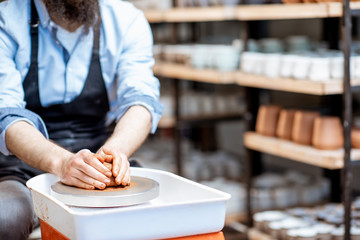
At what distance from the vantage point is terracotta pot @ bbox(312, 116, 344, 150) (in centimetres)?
301

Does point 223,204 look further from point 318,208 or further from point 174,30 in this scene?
point 174,30

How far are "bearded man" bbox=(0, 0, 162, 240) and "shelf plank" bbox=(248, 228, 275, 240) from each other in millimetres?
1362

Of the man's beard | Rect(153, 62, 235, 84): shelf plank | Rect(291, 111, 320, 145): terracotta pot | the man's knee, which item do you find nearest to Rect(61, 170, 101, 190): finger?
the man's knee

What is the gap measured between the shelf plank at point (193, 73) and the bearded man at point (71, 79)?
4.56ft

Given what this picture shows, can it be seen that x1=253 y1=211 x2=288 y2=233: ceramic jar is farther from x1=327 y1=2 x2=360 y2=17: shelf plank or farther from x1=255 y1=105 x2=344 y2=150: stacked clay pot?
x1=327 y1=2 x2=360 y2=17: shelf plank

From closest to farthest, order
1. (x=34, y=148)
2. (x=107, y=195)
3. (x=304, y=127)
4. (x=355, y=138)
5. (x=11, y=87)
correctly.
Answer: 1. (x=107, y=195)
2. (x=34, y=148)
3. (x=11, y=87)
4. (x=355, y=138)
5. (x=304, y=127)

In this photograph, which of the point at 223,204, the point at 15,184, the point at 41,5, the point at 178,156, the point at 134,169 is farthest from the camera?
the point at 178,156

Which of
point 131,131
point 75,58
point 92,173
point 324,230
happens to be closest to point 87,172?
point 92,173

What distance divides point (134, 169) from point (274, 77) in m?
1.63

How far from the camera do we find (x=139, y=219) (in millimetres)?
1444

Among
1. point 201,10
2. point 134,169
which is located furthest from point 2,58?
point 201,10

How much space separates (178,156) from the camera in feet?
14.7

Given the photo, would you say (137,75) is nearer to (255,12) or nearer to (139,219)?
(139,219)

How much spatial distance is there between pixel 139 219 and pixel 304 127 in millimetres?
1923
